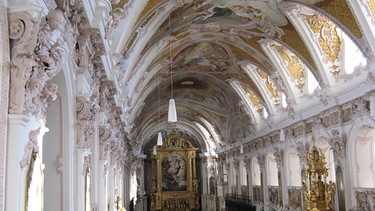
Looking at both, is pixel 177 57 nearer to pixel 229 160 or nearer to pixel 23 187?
pixel 229 160

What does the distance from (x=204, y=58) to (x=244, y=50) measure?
3.05 metres

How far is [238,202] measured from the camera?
29078 mm

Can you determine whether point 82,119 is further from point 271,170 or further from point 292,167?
point 271,170

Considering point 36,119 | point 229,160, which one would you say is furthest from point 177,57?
point 36,119

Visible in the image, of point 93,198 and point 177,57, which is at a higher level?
point 177,57

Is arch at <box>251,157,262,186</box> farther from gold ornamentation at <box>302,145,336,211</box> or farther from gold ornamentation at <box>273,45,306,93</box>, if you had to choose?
gold ornamentation at <box>302,145,336,211</box>

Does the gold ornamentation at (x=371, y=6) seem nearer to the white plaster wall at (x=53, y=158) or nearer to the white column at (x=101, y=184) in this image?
the white column at (x=101, y=184)

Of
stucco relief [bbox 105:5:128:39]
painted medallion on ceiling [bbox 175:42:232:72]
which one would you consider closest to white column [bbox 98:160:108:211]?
stucco relief [bbox 105:5:128:39]

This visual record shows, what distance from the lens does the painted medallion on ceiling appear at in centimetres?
2053

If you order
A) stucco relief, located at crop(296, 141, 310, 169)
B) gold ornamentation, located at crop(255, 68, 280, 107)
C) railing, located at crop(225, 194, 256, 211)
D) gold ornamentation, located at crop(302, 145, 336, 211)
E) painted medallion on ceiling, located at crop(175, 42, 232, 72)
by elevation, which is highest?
painted medallion on ceiling, located at crop(175, 42, 232, 72)

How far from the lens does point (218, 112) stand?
31328mm

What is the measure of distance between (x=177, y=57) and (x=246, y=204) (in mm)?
10953

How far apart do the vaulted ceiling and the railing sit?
3.84 m

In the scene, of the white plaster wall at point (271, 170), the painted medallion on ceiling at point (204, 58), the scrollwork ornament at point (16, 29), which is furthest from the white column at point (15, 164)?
the white plaster wall at point (271, 170)
